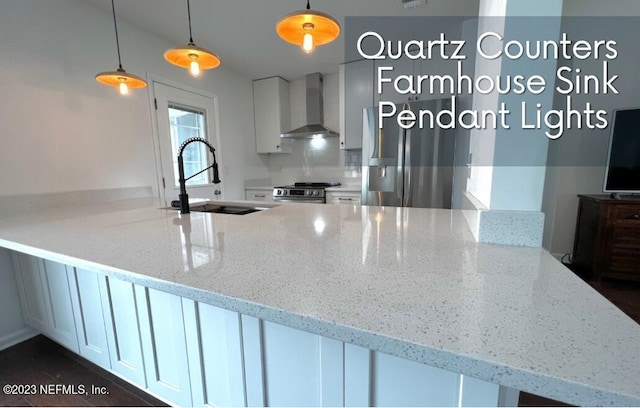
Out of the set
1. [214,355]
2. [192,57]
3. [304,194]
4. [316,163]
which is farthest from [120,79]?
[316,163]

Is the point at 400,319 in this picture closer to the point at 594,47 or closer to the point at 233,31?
the point at 233,31

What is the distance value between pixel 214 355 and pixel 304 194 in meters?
2.51

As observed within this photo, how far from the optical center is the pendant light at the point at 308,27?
109cm

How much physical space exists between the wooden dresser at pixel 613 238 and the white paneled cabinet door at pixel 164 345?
306 centimetres

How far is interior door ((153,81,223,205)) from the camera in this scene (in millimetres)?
2514

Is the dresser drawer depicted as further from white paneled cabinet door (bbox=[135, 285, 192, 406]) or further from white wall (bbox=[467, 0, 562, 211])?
white paneled cabinet door (bbox=[135, 285, 192, 406])

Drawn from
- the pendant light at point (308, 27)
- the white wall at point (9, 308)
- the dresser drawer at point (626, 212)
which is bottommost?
the white wall at point (9, 308)

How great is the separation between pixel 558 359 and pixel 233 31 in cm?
300

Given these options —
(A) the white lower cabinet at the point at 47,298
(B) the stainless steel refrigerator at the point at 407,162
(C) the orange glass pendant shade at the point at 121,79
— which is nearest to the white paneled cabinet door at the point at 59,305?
(A) the white lower cabinet at the point at 47,298

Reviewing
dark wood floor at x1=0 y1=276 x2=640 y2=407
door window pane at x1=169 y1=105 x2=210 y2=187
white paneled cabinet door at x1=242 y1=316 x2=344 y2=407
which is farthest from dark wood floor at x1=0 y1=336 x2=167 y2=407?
door window pane at x1=169 y1=105 x2=210 y2=187

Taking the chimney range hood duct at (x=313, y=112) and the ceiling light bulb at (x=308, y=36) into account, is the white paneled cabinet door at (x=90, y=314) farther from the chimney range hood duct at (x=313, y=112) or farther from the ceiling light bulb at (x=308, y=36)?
the chimney range hood duct at (x=313, y=112)

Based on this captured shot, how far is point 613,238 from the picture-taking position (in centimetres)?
213

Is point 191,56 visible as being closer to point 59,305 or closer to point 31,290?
point 59,305

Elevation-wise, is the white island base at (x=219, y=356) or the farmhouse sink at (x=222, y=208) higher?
the farmhouse sink at (x=222, y=208)
